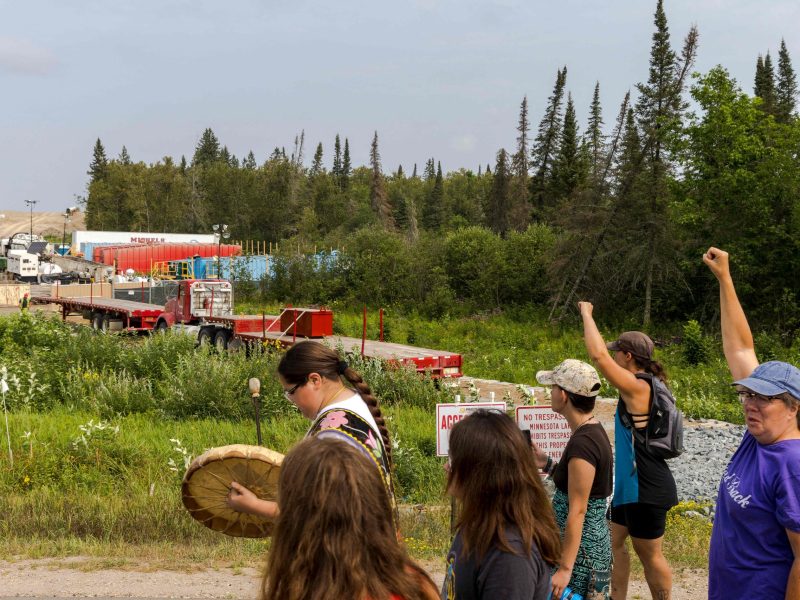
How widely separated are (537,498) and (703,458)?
10018 millimetres

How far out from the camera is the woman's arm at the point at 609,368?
14.5 ft

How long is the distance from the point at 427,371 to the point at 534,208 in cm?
5208

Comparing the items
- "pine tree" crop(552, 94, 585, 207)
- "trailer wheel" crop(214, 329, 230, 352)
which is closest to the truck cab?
"trailer wheel" crop(214, 329, 230, 352)

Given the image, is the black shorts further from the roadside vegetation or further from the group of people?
the roadside vegetation

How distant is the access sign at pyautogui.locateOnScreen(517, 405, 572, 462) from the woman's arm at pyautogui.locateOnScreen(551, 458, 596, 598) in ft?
7.73

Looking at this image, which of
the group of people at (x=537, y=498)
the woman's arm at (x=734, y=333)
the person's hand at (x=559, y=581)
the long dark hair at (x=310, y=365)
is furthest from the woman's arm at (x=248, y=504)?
the woman's arm at (x=734, y=333)

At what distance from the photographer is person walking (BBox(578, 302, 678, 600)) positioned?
482 centimetres

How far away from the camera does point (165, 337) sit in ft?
58.2

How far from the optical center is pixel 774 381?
3.41 meters

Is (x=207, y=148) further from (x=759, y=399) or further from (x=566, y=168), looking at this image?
(x=759, y=399)

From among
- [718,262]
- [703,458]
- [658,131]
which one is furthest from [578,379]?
[658,131]

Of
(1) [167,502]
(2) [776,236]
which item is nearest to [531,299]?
(2) [776,236]

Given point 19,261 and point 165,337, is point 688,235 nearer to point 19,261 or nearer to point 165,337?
point 165,337

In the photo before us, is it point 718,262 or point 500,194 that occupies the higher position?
point 500,194
